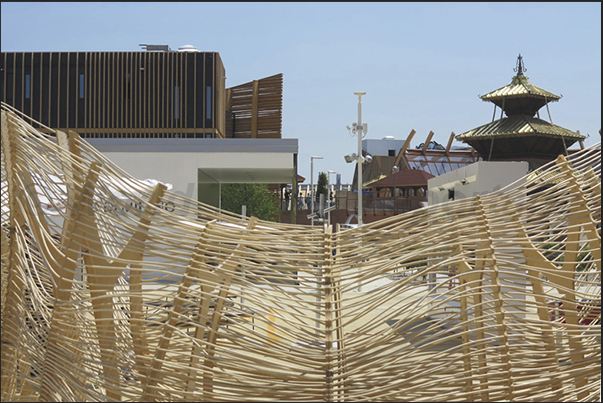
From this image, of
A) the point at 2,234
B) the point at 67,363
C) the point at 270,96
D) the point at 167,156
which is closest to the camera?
the point at 67,363

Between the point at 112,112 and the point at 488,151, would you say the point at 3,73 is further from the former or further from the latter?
the point at 488,151

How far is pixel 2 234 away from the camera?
398cm

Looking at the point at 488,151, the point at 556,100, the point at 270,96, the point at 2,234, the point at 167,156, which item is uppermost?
the point at 270,96

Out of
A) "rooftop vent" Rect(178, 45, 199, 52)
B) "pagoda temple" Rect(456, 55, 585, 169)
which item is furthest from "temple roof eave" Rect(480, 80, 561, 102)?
"rooftop vent" Rect(178, 45, 199, 52)

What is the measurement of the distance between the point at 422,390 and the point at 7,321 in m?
2.35

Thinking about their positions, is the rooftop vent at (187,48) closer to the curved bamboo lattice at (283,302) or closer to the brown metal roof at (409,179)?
the brown metal roof at (409,179)

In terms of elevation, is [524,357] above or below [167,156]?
below

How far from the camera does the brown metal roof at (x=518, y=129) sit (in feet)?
75.7

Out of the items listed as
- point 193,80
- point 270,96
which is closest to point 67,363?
point 270,96

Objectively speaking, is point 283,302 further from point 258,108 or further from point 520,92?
point 258,108

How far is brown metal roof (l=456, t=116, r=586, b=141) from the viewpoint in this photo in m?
23.1

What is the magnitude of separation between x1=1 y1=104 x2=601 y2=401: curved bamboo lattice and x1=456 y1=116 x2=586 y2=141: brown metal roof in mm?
19898

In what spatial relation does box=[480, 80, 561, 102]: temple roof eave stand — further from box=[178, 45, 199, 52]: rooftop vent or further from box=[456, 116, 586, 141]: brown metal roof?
box=[178, 45, 199, 52]: rooftop vent

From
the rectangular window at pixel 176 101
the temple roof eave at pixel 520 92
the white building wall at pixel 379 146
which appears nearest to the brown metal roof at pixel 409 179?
the rectangular window at pixel 176 101
